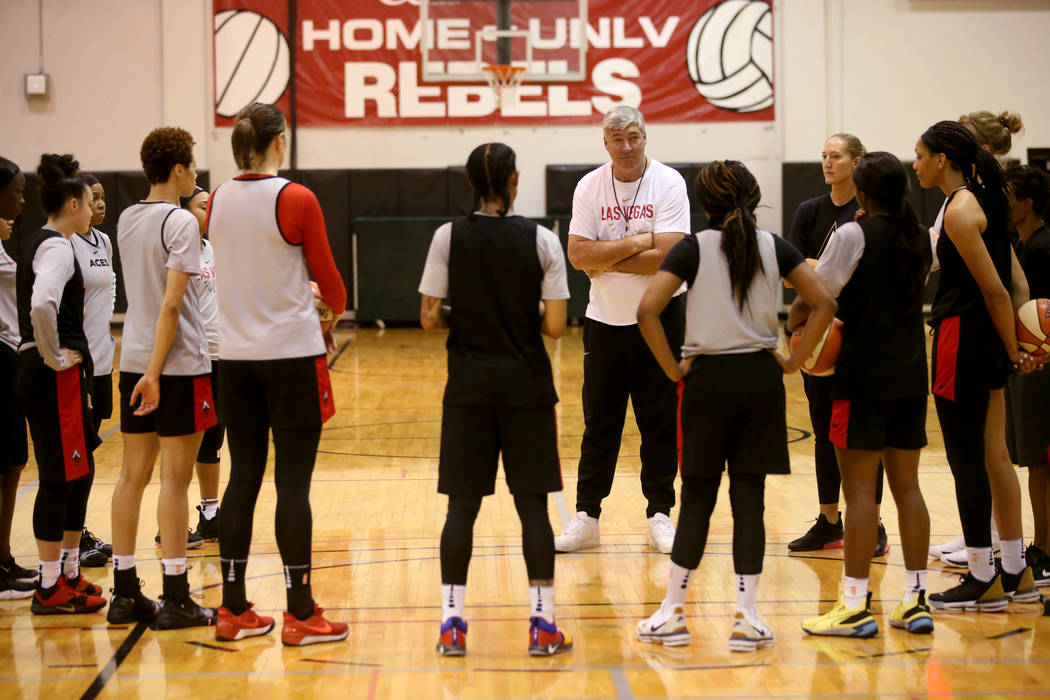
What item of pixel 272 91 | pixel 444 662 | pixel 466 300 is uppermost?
pixel 272 91

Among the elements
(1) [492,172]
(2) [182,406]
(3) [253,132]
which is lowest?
(2) [182,406]

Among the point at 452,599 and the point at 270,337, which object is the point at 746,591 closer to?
the point at 452,599

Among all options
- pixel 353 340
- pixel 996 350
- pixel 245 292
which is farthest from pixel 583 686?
pixel 353 340

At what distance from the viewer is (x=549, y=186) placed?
14367mm

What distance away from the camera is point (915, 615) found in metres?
3.46

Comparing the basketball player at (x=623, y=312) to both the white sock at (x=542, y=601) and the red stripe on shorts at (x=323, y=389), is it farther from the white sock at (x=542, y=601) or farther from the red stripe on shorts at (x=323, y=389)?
the red stripe on shorts at (x=323, y=389)

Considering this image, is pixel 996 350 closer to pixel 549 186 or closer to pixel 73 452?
pixel 73 452

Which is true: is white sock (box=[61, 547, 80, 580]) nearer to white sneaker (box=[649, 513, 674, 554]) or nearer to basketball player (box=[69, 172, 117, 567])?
basketball player (box=[69, 172, 117, 567])

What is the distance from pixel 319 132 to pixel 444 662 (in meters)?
12.0

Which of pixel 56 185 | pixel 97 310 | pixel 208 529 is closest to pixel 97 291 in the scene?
pixel 97 310

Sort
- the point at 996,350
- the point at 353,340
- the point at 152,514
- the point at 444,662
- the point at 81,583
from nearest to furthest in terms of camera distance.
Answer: the point at 444,662 < the point at 996,350 < the point at 81,583 < the point at 152,514 < the point at 353,340

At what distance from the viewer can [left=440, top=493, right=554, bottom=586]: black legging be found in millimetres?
3260

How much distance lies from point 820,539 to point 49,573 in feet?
9.68

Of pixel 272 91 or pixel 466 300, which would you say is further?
pixel 272 91
